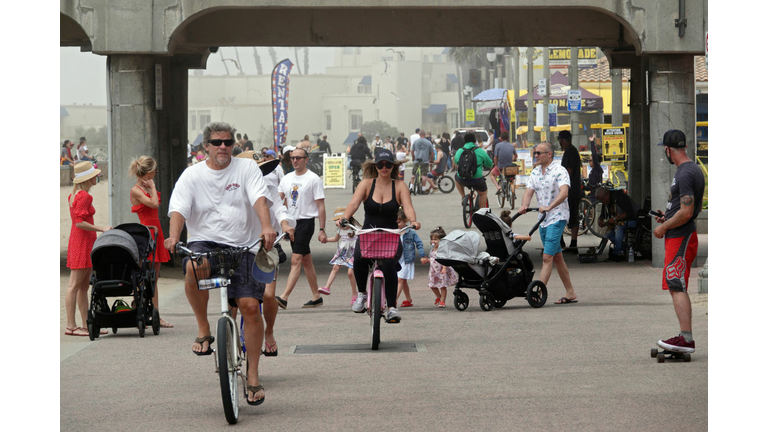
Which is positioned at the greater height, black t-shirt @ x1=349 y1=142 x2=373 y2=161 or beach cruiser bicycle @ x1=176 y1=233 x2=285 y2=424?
black t-shirt @ x1=349 y1=142 x2=373 y2=161

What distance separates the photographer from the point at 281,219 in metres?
7.65

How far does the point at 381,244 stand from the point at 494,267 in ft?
9.42

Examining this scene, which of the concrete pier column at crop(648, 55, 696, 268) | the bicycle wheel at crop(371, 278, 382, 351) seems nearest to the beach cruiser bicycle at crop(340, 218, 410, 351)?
the bicycle wheel at crop(371, 278, 382, 351)

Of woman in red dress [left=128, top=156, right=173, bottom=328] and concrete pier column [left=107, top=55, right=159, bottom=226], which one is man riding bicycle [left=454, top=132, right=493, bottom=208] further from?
woman in red dress [left=128, top=156, right=173, bottom=328]

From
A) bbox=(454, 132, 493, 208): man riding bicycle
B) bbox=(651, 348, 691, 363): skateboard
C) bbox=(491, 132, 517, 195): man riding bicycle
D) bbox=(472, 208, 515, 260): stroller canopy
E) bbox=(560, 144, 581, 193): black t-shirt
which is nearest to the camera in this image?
bbox=(651, 348, 691, 363): skateboard

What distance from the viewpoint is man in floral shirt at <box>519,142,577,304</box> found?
482 inches

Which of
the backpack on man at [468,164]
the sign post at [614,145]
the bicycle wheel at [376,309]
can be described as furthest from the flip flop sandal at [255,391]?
the sign post at [614,145]

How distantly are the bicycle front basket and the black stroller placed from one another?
91.6 inches

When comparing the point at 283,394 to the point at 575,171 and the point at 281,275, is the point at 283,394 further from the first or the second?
the point at 575,171

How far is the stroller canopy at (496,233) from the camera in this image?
12055 millimetres

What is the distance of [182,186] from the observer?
719 centimetres

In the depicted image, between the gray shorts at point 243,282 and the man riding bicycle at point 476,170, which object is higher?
the man riding bicycle at point 476,170

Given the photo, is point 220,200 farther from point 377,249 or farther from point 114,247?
point 114,247

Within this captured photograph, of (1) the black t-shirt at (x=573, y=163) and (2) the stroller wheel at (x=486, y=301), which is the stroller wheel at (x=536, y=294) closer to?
(2) the stroller wheel at (x=486, y=301)
